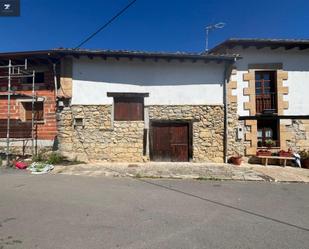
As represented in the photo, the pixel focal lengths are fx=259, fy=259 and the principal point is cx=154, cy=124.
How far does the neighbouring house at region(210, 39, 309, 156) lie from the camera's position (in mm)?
12383

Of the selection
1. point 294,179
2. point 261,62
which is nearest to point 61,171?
point 294,179

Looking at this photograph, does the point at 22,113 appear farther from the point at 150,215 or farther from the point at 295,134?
the point at 295,134

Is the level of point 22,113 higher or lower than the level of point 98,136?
higher

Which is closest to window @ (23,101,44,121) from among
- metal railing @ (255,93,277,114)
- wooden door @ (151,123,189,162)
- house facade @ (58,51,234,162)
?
house facade @ (58,51,234,162)

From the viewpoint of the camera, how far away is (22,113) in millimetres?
12305

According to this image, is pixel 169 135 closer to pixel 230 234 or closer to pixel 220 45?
pixel 220 45

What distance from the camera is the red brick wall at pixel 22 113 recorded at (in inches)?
474

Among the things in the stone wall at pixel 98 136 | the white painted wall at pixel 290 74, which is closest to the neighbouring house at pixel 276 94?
the white painted wall at pixel 290 74

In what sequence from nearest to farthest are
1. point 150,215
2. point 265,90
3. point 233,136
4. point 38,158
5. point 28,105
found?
point 150,215, point 38,158, point 233,136, point 28,105, point 265,90

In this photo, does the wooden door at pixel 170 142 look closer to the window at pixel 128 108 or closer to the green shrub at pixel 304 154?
the window at pixel 128 108

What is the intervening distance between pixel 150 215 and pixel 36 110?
31.8ft

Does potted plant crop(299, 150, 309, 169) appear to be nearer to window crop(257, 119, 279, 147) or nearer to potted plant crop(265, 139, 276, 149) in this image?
potted plant crop(265, 139, 276, 149)

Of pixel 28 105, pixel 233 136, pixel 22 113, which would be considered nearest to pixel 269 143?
pixel 233 136

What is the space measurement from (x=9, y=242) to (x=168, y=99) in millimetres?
9478
